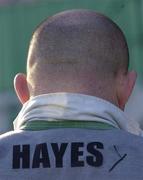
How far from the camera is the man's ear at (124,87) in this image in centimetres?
207

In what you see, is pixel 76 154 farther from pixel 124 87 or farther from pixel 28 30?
pixel 28 30

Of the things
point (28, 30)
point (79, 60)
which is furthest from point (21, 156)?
point (28, 30)

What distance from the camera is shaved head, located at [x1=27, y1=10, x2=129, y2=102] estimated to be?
6.63ft

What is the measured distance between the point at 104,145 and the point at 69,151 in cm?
9

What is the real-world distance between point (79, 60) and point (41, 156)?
0.91ft

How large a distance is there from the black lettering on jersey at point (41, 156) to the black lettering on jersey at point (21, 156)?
0.02 m

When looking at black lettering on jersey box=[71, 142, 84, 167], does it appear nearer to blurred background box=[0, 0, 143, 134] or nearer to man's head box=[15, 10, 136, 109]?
man's head box=[15, 10, 136, 109]

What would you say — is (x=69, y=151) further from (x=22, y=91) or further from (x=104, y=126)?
(x=22, y=91)

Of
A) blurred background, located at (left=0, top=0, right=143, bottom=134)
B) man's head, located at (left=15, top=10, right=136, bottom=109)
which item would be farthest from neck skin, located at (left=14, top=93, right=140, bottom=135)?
blurred background, located at (left=0, top=0, right=143, bottom=134)

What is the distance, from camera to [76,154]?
1.94 meters

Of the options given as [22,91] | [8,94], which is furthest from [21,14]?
[22,91]

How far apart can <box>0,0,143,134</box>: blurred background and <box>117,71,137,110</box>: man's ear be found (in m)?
6.35

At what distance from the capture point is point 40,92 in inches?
80.4

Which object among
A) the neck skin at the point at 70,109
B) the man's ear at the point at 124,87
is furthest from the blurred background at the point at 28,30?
the neck skin at the point at 70,109
